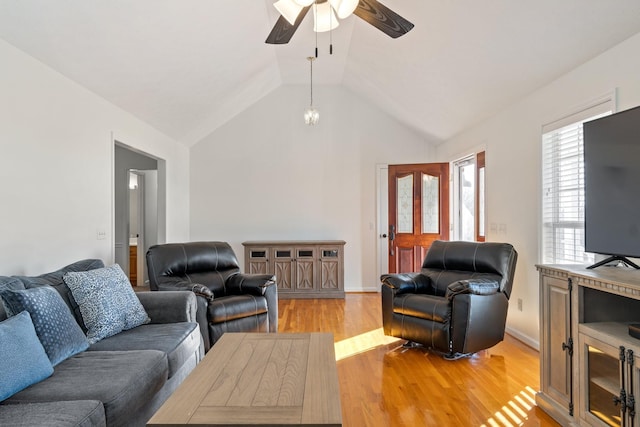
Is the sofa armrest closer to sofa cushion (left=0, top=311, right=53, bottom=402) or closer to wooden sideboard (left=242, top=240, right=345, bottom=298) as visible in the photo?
sofa cushion (left=0, top=311, right=53, bottom=402)

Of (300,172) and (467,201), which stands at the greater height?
(300,172)

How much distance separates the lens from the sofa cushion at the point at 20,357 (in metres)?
1.51

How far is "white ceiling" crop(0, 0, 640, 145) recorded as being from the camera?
2.48 meters

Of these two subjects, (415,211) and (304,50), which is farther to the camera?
(415,211)

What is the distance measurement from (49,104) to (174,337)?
2055mm

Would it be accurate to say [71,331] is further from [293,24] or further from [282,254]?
[282,254]

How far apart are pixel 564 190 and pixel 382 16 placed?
2120 millimetres

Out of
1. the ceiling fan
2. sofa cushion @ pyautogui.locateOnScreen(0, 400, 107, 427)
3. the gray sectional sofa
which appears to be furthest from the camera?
the ceiling fan

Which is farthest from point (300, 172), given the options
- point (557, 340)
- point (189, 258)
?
point (557, 340)

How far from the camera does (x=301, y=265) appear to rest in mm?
5551

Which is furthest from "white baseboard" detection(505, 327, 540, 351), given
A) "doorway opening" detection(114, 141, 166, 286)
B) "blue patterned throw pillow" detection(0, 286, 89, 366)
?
"doorway opening" detection(114, 141, 166, 286)

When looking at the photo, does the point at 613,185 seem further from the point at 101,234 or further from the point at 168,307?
the point at 101,234

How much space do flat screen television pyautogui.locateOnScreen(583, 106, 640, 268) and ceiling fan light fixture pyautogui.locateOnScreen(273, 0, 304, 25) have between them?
1.90m

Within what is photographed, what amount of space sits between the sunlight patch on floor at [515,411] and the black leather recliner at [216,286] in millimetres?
1978
